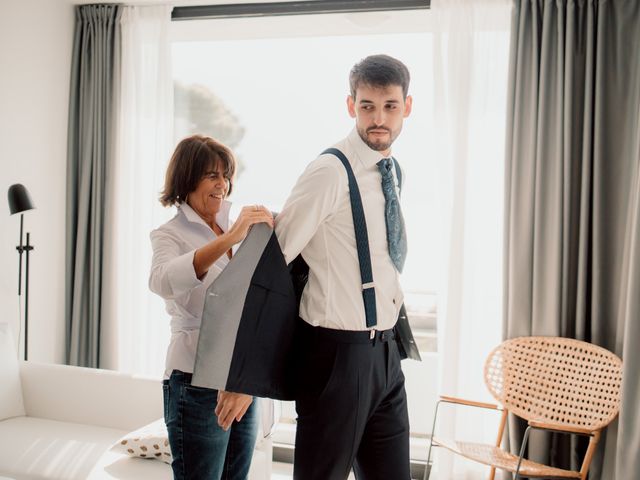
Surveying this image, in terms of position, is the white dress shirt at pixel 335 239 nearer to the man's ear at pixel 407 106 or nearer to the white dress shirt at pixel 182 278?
the man's ear at pixel 407 106

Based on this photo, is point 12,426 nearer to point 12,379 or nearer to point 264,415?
point 12,379

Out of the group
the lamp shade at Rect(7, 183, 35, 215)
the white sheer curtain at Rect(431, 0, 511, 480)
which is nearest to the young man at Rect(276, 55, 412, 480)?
the white sheer curtain at Rect(431, 0, 511, 480)

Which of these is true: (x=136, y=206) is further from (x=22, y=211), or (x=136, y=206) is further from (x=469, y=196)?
(x=469, y=196)

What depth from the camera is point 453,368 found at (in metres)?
3.15

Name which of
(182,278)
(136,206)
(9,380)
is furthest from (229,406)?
(136,206)

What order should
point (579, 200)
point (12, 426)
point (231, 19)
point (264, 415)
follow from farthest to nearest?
point (231, 19) → point (579, 200) → point (12, 426) → point (264, 415)

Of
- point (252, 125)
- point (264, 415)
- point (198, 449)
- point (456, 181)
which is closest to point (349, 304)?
point (198, 449)

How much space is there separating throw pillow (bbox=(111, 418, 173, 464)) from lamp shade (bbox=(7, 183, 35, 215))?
1.26 m

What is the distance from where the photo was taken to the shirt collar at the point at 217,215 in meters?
1.70

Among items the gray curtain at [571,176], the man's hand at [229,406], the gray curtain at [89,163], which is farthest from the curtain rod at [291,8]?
the man's hand at [229,406]

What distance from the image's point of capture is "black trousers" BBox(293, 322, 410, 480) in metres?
1.42

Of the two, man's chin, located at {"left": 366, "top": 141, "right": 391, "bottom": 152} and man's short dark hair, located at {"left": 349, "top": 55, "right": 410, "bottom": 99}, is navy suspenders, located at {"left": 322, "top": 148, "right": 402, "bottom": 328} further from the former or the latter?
man's short dark hair, located at {"left": 349, "top": 55, "right": 410, "bottom": 99}

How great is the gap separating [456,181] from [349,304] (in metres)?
1.85

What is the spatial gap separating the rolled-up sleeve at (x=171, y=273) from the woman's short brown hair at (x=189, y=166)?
6.3 inches
